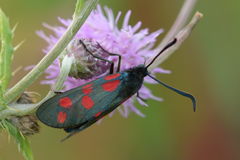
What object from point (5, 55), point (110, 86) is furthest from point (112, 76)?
point (5, 55)

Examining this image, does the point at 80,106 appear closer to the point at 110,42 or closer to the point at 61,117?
the point at 61,117

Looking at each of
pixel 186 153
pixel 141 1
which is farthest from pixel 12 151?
pixel 141 1

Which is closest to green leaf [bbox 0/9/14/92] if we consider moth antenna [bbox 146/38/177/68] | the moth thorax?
the moth thorax

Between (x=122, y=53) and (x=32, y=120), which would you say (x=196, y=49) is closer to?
(x=122, y=53)

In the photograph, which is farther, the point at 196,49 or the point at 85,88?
the point at 196,49

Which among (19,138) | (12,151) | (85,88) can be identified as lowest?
(12,151)

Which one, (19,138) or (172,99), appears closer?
(19,138)

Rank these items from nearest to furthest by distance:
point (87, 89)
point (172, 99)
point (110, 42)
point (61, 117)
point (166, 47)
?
point (61, 117) < point (87, 89) < point (166, 47) < point (110, 42) < point (172, 99)
